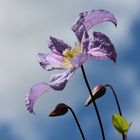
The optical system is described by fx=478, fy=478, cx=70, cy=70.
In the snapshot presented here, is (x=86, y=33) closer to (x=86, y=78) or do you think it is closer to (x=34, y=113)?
(x=86, y=78)

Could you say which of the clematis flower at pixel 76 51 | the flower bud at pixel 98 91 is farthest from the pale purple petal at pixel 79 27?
the flower bud at pixel 98 91

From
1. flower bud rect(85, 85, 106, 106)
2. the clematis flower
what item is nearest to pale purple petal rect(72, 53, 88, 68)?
the clematis flower

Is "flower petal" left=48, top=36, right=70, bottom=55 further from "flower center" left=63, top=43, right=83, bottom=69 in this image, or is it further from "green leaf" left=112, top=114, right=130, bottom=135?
"green leaf" left=112, top=114, right=130, bottom=135

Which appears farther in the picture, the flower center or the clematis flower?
the flower center

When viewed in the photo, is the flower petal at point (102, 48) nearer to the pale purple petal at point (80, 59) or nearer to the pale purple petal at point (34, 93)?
the pale purple petal at point (80, 59)

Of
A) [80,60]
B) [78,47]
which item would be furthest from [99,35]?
[78,47]

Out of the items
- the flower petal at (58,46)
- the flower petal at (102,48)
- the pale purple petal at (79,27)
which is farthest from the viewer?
the flower petal at (58,46)

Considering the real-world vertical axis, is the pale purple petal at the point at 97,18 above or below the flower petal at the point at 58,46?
above
